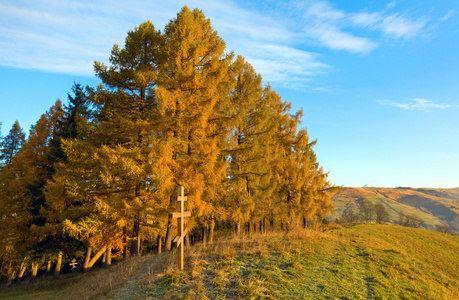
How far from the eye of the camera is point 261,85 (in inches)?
672

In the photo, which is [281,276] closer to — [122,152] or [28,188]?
[122,152]

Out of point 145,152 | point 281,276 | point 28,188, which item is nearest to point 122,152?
point 145,152

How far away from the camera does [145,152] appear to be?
450 inches

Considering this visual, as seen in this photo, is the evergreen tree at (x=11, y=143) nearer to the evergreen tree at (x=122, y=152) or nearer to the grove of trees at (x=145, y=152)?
the grove of trees at (x=145, y=152)

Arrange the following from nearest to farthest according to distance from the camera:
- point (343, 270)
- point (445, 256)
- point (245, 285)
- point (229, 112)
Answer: point (245, 285) < point (343, 270) < point (229, 112) < point (445, 256)

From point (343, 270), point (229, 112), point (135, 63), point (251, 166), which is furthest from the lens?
point (251, 166)

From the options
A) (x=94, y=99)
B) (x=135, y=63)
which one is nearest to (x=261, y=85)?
(x=135, y=63)

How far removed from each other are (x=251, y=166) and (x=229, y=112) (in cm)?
505

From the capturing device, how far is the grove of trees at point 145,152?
1094 centimetres

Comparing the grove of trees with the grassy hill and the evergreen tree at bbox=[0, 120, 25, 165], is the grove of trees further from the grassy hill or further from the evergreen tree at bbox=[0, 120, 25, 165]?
the evergreen tree at bbox=[0, 120, 25, 165]

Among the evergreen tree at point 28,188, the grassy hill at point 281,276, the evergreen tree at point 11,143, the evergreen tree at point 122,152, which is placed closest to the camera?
the grassy hill at point 281,276

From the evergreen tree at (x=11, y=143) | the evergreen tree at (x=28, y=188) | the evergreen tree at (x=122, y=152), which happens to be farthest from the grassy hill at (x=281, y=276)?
the evergreen tree at (x=11, y=143)

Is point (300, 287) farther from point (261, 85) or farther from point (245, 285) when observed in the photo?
point (261, 85)

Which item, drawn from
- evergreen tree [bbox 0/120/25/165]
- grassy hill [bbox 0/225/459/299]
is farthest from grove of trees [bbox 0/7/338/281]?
evergreen tree [bbox 0/120/25/165]
